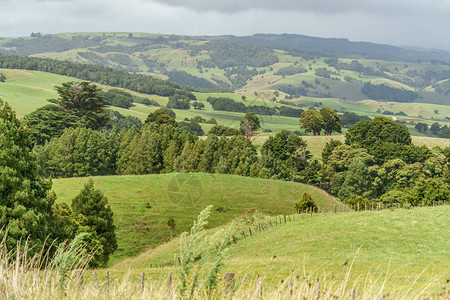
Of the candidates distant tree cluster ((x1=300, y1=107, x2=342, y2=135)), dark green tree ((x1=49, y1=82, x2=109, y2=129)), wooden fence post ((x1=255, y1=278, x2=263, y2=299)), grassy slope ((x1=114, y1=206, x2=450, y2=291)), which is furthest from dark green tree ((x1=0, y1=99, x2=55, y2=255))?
distant tree cluster ((x1=300, y1=107, x2=342, y2=135))

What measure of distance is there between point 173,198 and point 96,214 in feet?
96.1

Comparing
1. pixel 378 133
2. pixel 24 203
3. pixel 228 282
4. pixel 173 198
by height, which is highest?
pixel 228 282

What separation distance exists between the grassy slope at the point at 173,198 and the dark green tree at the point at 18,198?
24759 mm

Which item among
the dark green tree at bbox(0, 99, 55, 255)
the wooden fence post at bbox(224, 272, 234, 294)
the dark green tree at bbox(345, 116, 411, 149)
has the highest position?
the wooden fence post at bbox(224, 272, 234, 294)

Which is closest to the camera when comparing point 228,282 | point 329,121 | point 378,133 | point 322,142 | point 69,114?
point 228,282

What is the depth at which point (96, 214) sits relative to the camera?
44.2m

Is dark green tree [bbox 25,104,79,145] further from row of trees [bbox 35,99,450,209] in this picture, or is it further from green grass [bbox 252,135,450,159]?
green grass [bbox 252,135,450,159]

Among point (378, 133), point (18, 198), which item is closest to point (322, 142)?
point (378, 133)

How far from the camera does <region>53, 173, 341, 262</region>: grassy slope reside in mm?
61719

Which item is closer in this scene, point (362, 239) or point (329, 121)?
point (362, 239)

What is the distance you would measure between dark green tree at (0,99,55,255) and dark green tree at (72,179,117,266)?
10.8 meters

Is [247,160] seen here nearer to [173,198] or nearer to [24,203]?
[173,198]

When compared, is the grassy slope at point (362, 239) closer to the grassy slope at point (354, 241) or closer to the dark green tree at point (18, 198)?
the grassy slope at point (354, 241)

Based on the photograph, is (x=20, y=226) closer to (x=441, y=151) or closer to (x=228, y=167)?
(x=228, y=167)
